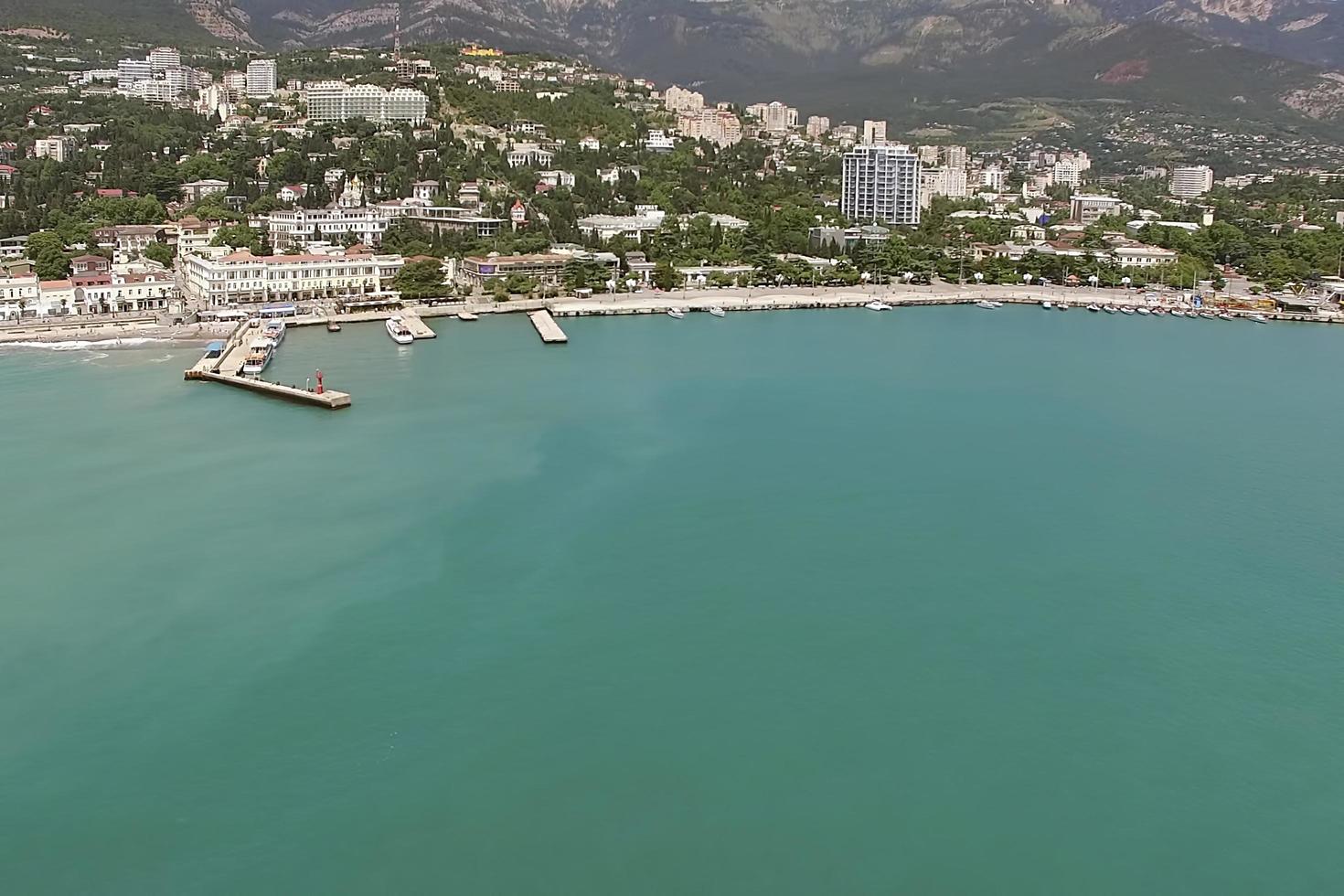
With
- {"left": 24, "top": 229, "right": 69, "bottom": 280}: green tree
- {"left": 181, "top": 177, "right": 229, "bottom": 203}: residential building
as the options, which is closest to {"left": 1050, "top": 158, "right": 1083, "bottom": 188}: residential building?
{"left": 181, "top": 177, "right": 229, "bottom": 203}: residential building

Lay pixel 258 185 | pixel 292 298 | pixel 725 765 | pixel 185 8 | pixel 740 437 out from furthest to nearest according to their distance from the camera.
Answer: pixel 185 8
pixel 258 185
pixel 292 298
pixel 740 437
pixel 725 765

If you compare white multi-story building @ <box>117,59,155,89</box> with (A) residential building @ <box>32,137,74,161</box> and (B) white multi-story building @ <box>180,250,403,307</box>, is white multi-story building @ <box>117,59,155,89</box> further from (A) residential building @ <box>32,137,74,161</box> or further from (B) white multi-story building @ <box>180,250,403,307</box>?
(B) white multi-story building @ <box>180,250,403,307</box>

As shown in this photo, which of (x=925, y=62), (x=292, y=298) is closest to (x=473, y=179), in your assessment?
(x=292, y=298)

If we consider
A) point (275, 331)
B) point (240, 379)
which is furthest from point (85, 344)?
point (240, 379)

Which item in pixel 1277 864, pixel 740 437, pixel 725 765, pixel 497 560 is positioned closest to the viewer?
pixel 1277 864

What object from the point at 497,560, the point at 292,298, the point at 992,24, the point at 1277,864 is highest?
the point at 992,24

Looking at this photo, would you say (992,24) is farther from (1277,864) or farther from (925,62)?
(1277,864)

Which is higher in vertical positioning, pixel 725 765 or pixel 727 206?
pixel 727 206
